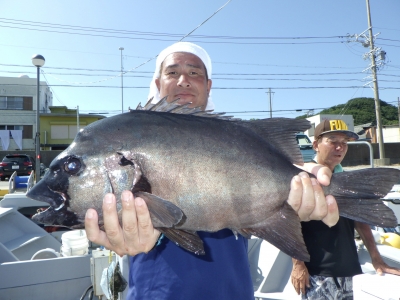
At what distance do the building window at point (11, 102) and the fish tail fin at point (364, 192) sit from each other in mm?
41410

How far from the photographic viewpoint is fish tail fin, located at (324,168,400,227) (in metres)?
1.95

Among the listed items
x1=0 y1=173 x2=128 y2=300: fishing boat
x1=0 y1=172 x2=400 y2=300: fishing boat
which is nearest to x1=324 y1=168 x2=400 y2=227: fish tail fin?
x1=0 y1=172 x2=400 y2=300: fishing boat

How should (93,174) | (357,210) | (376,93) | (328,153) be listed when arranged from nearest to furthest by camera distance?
1. (93,174)
2. (357,210)
3. (328,153)
4. (376,93)

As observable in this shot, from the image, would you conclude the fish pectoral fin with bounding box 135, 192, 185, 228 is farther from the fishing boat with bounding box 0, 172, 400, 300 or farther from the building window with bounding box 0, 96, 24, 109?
the building window with bounding box 0, 96, 24, 109

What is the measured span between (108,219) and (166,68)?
154cm

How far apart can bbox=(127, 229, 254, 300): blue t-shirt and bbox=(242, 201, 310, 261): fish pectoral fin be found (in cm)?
46

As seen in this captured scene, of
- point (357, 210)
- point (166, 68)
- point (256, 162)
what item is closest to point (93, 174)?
point (256, 162)

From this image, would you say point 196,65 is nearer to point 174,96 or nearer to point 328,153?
point 174,96

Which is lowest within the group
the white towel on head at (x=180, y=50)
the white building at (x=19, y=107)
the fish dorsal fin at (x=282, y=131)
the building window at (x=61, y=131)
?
the fish dorsal fin at (x=282, y=131)

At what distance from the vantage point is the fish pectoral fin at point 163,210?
1.74 m

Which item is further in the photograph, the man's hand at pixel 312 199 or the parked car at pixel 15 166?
the parked car at pixel 15 166

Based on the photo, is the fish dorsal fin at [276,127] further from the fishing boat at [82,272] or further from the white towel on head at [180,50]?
the fishing boat at [82,272]

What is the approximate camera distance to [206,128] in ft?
6.60

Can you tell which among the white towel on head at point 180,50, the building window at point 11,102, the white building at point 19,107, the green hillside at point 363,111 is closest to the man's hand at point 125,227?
the white towel on head at point 180,50
